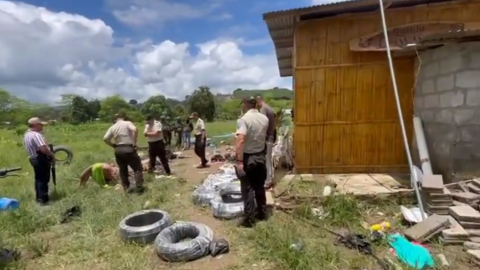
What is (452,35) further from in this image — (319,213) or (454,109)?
(319,213)

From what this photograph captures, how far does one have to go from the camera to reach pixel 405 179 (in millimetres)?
5742

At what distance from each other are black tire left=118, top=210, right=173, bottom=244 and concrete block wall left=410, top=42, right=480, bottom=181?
4592 mm

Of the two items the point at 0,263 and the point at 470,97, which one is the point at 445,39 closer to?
the point at 470,97

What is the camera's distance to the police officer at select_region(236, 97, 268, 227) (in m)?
4.39

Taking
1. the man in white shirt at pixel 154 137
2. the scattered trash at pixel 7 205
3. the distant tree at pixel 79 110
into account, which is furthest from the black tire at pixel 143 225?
the distant tree at pixel 79 110

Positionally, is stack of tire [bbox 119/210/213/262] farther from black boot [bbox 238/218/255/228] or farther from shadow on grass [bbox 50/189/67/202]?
shadow on grass [bbox 50/189/67/202]

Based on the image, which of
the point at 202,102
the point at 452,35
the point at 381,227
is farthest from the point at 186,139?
the point at 202,102

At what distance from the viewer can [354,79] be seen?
626 cm

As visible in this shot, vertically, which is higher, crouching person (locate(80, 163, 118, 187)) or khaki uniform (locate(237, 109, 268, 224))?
khaki uniform (locate(237, 109, 268, 224))

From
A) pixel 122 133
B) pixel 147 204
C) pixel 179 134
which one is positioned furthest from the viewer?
pixel 179 134

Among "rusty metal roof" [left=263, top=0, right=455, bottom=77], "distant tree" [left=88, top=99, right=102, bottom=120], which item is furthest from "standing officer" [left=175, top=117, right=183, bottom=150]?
"distant tree" [left=88, top=99, right=102, bottom=120]

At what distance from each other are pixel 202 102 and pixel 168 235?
143 ft

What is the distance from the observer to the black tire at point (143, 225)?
4.15m

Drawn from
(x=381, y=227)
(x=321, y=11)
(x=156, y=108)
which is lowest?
(x=381, y=227)
